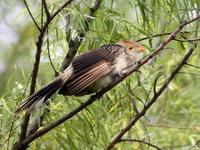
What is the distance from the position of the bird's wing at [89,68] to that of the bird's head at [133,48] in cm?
4

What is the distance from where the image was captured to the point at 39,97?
2.66m

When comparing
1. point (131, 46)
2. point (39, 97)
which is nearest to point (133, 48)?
point (131, 46)

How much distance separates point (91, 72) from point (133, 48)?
33cm

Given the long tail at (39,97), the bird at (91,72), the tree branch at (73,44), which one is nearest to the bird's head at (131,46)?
the bird at (91,72)

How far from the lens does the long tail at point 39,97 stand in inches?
104

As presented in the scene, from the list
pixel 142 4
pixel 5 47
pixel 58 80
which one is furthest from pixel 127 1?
pixel 5 47

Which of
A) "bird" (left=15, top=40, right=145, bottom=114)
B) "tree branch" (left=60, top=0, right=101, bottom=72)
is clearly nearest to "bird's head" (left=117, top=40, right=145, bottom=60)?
"bird" (left=15, top=40, right=145, bottom=114)

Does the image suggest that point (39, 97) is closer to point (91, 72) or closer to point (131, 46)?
point (91, 72)

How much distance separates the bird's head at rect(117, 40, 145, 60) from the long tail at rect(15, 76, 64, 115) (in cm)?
42

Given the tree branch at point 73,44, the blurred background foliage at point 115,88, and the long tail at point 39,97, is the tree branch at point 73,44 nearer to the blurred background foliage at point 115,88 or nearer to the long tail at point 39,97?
the blurred background foliage at point 115,88

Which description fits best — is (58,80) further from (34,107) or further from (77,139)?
(77,139)

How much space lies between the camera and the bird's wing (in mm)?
2734

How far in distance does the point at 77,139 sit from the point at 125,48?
42cm

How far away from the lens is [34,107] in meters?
2.63
